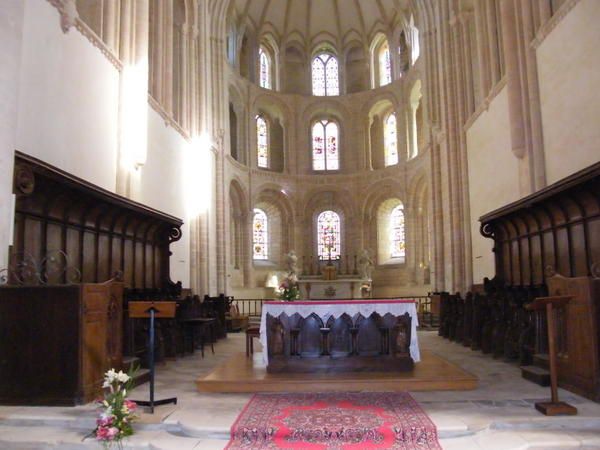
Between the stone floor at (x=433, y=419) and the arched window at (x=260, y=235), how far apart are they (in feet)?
65.1

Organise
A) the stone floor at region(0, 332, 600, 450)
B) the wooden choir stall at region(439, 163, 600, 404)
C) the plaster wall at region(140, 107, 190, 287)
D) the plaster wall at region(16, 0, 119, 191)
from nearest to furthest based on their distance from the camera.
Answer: the stone floor at region(0, 332, 600, 450), the wooden choir stall at region(439, 163, 600, 404), the plaster wall at region(16, 0, 119, 191), the plaster wall at region(140, 107, 190, 287)

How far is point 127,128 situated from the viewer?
451 inches

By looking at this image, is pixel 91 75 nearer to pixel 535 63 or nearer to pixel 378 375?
pixel 378 375

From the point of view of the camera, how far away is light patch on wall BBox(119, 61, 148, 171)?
1143 centimetres

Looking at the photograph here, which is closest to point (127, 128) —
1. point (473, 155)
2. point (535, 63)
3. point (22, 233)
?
point (22, 233)

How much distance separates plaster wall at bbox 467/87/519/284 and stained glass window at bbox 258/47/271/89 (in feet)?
44.1

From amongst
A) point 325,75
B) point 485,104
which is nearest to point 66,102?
point 485,104

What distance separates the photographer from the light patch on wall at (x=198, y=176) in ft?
57.7

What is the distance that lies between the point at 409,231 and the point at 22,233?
1929 cm

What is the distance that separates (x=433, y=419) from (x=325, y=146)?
23.3 m

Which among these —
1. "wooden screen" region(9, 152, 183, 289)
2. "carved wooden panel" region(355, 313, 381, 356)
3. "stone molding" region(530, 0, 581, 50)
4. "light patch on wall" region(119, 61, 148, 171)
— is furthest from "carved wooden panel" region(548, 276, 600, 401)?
"light patch on wall" region(119, 61, 148, 171)

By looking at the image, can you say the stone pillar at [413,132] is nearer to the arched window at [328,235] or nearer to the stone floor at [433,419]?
the arched window at [328,235]

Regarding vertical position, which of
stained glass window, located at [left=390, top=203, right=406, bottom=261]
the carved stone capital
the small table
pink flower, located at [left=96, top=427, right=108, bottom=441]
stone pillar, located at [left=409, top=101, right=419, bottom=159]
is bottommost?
pink flower, located at [left=96, top=427, right=108, bottom=441]

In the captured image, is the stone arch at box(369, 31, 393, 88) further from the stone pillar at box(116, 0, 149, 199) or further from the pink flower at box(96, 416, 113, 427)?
the pink flower at box(96, 416, 113, 427)
